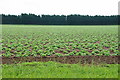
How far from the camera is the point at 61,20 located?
3093 inches

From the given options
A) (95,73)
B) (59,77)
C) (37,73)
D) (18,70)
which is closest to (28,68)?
(18,70)

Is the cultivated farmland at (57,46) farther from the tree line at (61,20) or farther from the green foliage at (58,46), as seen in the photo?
the tree line at (61,20)

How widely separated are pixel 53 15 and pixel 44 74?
7323 cm

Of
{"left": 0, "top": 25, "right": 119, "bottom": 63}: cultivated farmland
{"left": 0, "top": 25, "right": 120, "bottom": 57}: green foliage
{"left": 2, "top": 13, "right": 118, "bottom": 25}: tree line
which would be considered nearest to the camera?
{"left": 0, "top": 25, "right": 119, "bottom": 63}: cultivated farmland

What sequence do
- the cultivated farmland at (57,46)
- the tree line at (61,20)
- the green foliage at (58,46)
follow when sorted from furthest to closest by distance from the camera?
the tree line at (61,20) < the green foliage at (58,46) < the cultivated farmland at (57,46)

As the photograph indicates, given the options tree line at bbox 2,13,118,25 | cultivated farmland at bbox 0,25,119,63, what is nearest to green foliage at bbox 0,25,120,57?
cultivated farmland at bbox 0,25,119,63

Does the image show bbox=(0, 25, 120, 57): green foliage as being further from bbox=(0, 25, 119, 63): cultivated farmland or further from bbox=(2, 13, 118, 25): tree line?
bbox=(2, 13, 118, 25): tree line

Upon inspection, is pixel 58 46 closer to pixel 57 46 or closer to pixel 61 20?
pixel 57 46

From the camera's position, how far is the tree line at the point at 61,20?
76.5 meters

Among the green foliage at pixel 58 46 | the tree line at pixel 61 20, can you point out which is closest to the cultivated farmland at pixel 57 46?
the green foliage at pixel 58 46

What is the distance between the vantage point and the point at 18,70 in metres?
6.56

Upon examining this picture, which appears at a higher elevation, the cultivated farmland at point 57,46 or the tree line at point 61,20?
the tree line at point 61,20

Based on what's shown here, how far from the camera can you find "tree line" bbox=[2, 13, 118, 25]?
251 feet

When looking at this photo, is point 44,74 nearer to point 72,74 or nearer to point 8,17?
point 72,74
